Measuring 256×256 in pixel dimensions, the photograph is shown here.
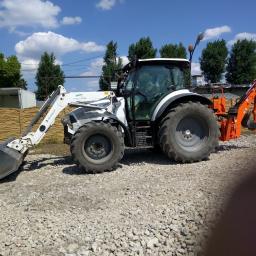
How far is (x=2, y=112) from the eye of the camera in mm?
15531

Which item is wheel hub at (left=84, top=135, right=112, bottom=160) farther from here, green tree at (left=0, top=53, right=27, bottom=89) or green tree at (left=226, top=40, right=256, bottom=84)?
green tree at (left=226, top=40, right=256, bottom=84)

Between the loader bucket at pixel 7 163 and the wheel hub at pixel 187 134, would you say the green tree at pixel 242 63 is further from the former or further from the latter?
the loader bucket at pixel 7 163

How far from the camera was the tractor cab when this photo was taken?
972cm

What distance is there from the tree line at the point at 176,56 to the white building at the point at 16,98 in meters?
1.47

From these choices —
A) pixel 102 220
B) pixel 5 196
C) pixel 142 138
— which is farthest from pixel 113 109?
pixel 102 220

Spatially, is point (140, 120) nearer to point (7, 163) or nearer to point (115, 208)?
point (7, 163)

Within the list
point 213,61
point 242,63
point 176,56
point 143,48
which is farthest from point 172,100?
point 242,63

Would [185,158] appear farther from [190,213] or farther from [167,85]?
[190,213]

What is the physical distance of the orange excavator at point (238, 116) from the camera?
1018cm

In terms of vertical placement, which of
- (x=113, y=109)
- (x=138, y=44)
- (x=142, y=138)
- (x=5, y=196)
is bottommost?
(x=5, y=196)

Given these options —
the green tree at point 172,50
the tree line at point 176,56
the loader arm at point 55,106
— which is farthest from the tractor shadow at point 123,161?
the green tree at point 172,50

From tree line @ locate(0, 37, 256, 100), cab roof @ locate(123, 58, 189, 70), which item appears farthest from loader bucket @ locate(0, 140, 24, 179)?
tree line @ locate(0, 37, 256, 100)

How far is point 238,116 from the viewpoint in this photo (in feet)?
33.4

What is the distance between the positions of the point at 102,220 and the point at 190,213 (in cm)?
107
